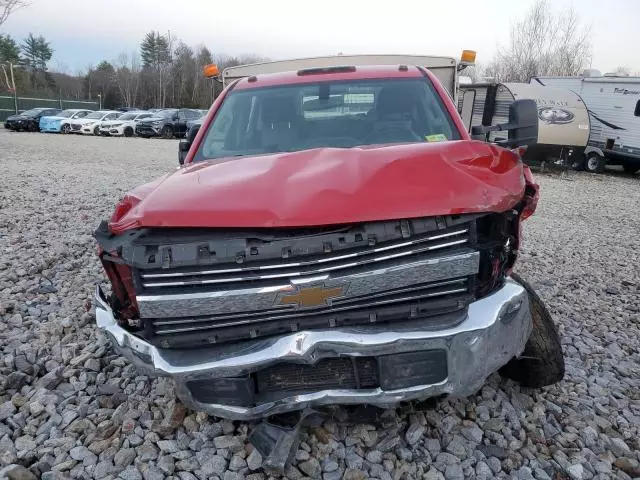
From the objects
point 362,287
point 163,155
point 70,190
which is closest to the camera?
point 362,287

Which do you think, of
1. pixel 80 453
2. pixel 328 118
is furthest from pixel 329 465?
pixel 328 118

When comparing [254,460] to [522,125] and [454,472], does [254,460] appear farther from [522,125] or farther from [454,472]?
[522,125]

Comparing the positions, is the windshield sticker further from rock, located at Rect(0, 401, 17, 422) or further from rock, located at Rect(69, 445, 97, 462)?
rock, located at Rect(0, 401, 17, 422)

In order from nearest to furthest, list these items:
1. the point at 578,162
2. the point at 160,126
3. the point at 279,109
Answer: the point at 279,109
the point at 578,162
the point at 160,126

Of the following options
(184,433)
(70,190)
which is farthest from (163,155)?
(184,433)

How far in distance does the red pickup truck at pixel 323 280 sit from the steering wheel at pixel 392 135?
3.05 feet

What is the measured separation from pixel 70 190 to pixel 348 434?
9.32 m

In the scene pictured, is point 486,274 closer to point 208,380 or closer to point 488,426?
point 488,426

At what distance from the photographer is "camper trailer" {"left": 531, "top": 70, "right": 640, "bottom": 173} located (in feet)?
52.0

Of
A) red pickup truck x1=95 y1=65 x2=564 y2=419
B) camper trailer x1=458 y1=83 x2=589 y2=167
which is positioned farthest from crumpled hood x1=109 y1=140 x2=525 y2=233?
camper trailer x1=458 y1=83 x2=589 y2=167

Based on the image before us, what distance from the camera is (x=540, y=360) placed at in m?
2.86

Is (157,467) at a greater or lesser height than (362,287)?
lesser

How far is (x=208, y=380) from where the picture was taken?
2.22 meters

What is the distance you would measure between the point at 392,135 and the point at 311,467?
83.6 inches
